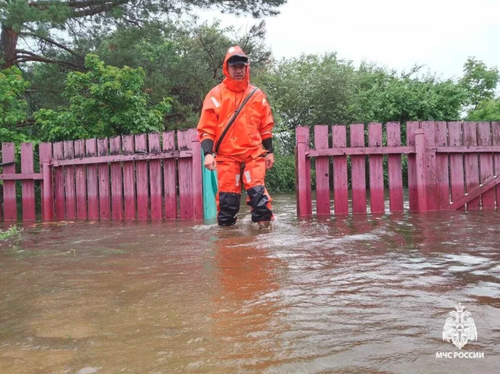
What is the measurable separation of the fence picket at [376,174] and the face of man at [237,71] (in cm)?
227

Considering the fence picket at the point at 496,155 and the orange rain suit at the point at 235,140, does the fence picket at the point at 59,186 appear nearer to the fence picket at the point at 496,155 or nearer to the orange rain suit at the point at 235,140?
the orange rain suit at the point at 235,140

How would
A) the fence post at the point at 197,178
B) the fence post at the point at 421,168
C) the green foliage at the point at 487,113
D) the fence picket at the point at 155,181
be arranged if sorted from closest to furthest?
the fence post at the point at 421,168 → the fence post at the point at 197,178 → the fence picket at the point at 155,181 → the green foliage at the point at 487,113

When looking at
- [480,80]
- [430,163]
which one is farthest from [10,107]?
[480,80]

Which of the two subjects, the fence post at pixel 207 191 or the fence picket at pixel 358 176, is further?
the fence post at pixel 207 191

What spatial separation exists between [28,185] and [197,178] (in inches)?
127

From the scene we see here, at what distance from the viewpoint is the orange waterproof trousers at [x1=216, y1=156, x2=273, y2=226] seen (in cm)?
489

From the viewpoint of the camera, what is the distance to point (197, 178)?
6.31 metres

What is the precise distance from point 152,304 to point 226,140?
3.09 meters

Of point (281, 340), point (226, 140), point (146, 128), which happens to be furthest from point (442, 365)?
point (146, 128)

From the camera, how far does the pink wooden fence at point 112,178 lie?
256 inches

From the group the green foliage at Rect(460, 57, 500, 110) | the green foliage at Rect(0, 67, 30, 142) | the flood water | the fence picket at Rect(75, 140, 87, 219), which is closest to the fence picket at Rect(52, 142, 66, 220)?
the fence picket at Rect(75, 140, 87, 219)

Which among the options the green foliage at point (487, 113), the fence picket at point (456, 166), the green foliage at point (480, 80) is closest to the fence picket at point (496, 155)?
the fence picket at point (456, 166)

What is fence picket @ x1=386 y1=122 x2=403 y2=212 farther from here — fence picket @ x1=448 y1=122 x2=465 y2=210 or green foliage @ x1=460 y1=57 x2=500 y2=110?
green foliage @ x1=460 y1=57 x2=500 y2=110

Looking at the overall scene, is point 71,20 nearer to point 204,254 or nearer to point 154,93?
point 154,93
